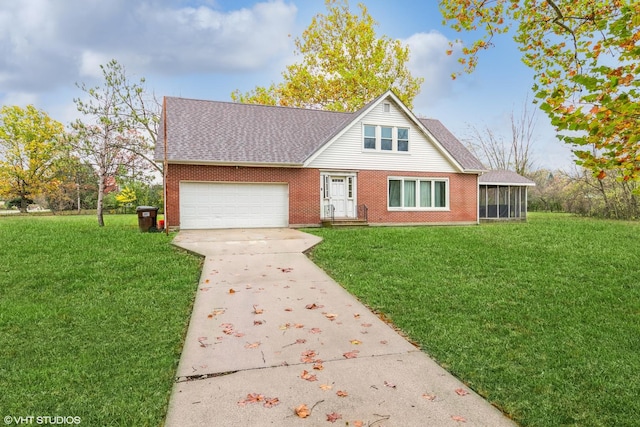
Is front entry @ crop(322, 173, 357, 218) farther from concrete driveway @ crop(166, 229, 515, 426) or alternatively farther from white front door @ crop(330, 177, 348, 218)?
concrete driveway @ crop(166, 229, 515, 426)

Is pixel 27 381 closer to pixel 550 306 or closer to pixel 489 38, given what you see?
pixel 550 306

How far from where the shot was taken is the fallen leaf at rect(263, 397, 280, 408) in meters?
2.89

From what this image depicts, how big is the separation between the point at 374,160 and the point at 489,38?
8863 mm

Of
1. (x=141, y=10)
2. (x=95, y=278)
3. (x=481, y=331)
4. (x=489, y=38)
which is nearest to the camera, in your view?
(x=481, y=331)

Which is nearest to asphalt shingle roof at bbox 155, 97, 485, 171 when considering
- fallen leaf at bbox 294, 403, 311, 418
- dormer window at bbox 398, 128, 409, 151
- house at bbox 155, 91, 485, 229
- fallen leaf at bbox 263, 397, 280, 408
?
house at bbox 155, 91, 485, 229

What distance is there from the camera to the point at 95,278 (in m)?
→ 6.91

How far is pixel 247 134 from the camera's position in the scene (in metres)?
16.5

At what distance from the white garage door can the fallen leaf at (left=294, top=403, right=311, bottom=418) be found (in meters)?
12.6

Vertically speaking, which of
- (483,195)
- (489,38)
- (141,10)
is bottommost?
(483,195)

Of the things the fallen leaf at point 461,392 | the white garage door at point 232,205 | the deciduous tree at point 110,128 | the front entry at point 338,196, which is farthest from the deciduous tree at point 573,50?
the deciduous tree at point 110,128

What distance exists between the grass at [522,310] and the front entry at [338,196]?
534cm

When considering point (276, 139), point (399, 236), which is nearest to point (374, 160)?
point (276, 139)

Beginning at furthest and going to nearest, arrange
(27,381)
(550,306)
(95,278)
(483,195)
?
(483,195) → (95,278) → (550,306) → (27,381)

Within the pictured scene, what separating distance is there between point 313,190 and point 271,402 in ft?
43.5
